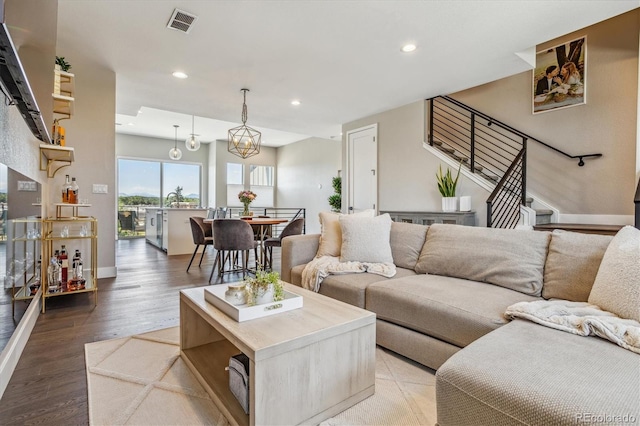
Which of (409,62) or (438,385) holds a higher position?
(409,62)

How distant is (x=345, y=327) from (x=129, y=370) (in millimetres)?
1311

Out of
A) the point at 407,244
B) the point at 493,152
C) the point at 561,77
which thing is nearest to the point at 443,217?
the point at 493,152

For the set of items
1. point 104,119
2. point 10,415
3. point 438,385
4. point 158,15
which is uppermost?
point 158,15

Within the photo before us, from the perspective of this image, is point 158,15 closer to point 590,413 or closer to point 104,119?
point 104,119

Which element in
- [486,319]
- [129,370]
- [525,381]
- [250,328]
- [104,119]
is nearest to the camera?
[525,381]

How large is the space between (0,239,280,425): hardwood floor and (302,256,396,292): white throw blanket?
1121 millimetres

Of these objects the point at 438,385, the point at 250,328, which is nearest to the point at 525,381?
the point at 438,385

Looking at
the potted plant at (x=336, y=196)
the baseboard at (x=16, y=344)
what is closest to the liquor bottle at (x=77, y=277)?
the baseboard at (x=16, y=344)

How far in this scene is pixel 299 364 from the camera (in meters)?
1.28

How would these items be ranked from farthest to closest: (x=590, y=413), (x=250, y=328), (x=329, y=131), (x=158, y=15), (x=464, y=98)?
(x=329, y=131) → (x=464, y=98) → (x=158, y=15) → (x=250, y=328) → (x=590, y=413)

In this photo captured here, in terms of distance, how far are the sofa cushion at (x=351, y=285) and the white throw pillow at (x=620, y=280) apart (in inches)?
43.6

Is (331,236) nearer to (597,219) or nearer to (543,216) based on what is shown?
(543,216)

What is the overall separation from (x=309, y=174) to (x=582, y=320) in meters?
8.28

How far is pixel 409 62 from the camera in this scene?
3.70 m
